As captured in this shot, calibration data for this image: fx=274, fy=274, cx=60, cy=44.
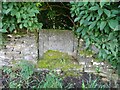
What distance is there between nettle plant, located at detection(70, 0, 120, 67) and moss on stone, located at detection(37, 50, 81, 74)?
332 millimetres

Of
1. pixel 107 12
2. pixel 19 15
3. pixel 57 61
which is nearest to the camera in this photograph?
pixel 107 12

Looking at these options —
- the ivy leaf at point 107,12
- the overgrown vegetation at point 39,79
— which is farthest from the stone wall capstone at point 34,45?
the ivy leaf at point 107,12

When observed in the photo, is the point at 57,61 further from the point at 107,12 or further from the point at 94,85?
the point at 107,12

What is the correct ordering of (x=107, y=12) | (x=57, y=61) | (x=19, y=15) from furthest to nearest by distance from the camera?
(x=57, y=61)
(x=19, y=15)
(x=107, y=12)

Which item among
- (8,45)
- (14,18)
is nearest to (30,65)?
(8,45)

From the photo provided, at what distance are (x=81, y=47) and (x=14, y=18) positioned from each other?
944mm

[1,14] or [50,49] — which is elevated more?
[1,14]

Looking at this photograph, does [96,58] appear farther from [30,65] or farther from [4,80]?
[4,80]

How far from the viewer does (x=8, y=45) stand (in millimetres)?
3561

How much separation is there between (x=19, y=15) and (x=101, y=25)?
3.24ft

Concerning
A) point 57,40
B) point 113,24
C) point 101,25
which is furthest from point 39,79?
point 113,24

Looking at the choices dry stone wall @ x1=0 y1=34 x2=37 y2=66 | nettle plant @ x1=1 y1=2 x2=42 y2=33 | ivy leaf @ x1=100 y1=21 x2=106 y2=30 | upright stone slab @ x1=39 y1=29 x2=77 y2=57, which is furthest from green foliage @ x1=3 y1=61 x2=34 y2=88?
ivy leaf @ x1=100 y1=21 x2=106 y2=30

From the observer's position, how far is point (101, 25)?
10.6ft

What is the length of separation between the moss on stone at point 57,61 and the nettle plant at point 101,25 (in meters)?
0.33
